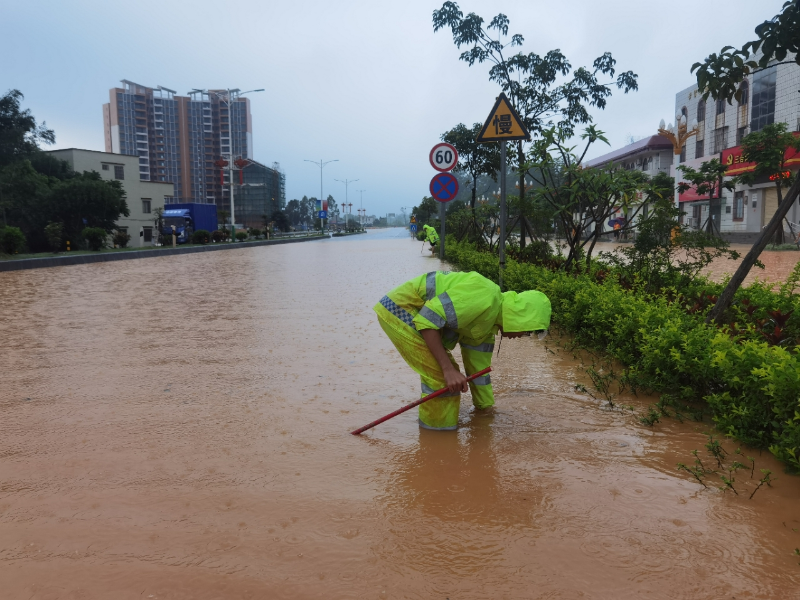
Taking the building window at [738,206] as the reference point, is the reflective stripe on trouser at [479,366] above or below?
below

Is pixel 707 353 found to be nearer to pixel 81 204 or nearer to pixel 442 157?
pixel 442 157

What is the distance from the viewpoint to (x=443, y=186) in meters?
12.2

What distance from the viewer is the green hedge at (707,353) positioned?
3.08 meters

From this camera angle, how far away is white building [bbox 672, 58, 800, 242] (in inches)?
1041

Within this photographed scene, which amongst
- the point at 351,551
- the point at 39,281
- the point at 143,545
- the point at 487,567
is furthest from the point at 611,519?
the point at 39,281

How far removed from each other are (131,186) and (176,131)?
5047cm

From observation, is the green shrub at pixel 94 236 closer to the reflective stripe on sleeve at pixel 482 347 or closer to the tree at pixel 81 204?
the tree at pixel 81 204

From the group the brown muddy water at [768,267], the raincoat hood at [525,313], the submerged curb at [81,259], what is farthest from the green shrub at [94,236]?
the raincoat hood at [525,313]

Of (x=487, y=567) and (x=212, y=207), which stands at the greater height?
(x=212, y=207)

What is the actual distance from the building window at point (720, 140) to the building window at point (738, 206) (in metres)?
3.14

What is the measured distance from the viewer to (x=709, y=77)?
4.36 metres

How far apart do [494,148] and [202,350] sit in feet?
39.0

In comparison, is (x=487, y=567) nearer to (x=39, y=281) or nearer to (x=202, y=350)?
(x=202, y=350)

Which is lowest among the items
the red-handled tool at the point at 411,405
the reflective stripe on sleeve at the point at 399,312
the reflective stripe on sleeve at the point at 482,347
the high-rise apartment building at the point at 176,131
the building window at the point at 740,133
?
the red-handled tool at the point at 411,405
